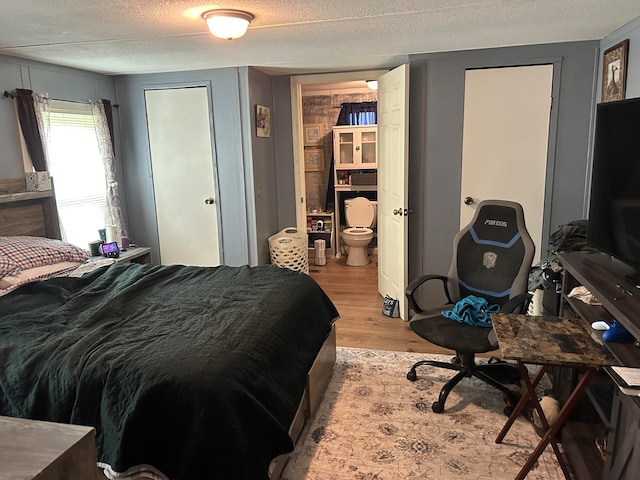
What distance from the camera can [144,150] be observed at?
4.69 m

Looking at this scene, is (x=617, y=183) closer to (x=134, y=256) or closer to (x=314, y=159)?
(x=134, y=256)

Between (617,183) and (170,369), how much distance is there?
2017 mm

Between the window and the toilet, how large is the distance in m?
2.87

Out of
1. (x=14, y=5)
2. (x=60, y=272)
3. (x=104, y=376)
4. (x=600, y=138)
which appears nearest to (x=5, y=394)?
(x=104, y=376)

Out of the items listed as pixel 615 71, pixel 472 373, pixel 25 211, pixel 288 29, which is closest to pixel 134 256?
pixel 25 211

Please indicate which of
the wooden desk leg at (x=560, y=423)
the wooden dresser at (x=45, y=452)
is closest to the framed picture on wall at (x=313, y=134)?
the wooden desk leg at (x=560, y=423)

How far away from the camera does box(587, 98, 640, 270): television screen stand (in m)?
1.91

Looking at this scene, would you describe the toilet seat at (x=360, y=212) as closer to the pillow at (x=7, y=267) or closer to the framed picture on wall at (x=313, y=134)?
the framed picture on wall at (x=313, y=134)

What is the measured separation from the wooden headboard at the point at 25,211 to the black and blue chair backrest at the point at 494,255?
119 inches

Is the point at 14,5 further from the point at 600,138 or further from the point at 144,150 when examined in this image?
the point at 600,138

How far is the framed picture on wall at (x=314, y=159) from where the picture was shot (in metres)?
6.52

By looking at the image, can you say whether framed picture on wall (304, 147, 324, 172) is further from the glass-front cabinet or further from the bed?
the bed

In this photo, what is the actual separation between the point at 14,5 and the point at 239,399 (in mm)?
2157

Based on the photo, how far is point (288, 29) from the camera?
2961 millimetres
